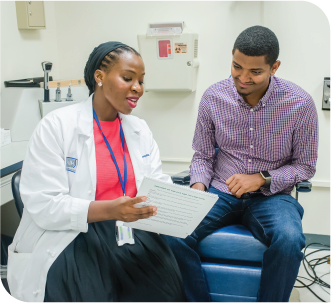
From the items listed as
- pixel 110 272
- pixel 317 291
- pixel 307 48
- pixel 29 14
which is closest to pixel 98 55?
pixel 110 272

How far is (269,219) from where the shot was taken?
151 centimetres

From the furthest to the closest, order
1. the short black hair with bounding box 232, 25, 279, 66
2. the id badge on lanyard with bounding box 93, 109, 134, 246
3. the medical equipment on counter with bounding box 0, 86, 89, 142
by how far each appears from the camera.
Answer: the medical equipment on counter with bounding box 0, 86, 89, 142 < the short black hair with bounding box 232, 25, 279, 66 < the id badge on lanyard with bounding box 93, 109, 134, 246

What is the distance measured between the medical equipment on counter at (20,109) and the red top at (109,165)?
0.91 m

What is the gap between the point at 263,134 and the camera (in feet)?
5.59

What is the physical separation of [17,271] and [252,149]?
44.4 inches

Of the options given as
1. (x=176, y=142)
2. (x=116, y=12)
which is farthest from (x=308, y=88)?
(x=116, y=12)


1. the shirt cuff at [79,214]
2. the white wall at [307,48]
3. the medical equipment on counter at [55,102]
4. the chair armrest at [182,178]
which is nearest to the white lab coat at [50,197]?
the shirt cuff at [79,214]

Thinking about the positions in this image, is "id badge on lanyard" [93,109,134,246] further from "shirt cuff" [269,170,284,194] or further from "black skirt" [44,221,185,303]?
"shirt cuff" [269,170,284,194]

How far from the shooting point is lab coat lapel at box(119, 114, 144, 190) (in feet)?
4.70

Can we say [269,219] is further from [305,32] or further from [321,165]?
[305,32]

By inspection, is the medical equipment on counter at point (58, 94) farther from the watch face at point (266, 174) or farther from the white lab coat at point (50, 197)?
the watch face at point (266, 174)

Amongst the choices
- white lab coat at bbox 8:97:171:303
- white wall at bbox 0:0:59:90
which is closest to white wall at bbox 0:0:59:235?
white wall at bbox 0:0:59:90

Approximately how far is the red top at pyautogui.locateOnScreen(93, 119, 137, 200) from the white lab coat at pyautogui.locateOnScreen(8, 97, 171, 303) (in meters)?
0.04

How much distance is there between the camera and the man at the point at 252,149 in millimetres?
1532
